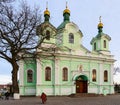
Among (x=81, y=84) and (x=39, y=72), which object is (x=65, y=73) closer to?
(x=81, y=84)

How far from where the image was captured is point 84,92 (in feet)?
115

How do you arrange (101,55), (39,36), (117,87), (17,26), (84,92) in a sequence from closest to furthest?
(17,26), (39,36), (84,92), (101,55), (117,87)

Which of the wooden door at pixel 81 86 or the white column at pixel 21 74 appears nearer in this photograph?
the white column at pixel 21 74

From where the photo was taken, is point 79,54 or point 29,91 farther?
point 79,54

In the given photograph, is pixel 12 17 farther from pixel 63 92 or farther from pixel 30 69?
pixel 63 92

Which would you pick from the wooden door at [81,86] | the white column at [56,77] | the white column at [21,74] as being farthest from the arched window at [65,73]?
the white column at [21,74]

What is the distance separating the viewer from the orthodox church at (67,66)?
3188 centimetres

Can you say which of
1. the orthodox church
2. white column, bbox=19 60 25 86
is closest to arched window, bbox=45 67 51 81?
the orthodox church

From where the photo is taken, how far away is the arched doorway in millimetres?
34812

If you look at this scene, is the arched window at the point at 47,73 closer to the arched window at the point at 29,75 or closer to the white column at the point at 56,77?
the white column at the point at 56,77

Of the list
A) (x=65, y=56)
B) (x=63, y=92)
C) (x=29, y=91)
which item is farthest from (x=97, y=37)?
(x=29, y=91)

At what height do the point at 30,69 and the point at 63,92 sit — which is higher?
the point at 30,69

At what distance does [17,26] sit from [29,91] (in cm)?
1168

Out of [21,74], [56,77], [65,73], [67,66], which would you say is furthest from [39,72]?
[67,66]
